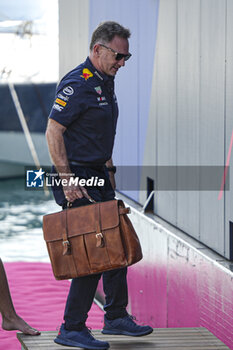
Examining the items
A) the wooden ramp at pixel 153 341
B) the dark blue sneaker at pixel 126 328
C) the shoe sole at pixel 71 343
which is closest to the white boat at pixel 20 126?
the wooden ramp at pixel 153 341

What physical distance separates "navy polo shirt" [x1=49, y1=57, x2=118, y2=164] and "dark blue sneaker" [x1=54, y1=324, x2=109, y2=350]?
0.85m

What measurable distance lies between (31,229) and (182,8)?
7607 millimetres

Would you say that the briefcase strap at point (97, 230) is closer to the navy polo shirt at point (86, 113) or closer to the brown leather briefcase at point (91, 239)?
the brown leather briefcase at point (91, 239)

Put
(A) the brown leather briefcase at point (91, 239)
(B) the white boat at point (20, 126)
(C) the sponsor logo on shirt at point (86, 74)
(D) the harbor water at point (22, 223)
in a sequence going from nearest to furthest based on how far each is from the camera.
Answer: (A) the brown leather briefcase at point (91, 239), (C) the sponsor logo on shirt at point (86, 74), (D) the harbor water at point (22, 223), (B) the white boat at point (20, 126)

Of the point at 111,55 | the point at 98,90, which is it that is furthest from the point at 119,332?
the point at 111,55

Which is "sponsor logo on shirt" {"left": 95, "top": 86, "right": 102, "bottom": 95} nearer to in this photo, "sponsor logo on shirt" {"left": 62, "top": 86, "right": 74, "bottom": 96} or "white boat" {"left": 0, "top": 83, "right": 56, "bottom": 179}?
"sponsor logo on shirt" {"left": 62, "top": 86, "right": 74, "bottom": 96}

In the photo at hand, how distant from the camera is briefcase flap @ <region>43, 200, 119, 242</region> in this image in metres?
3.36

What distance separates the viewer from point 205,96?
15.4ft

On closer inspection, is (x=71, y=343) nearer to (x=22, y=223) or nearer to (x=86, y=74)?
(x=86, y=74)

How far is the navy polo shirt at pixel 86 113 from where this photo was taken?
3.38 m

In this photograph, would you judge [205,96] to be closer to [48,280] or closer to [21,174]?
[48,280]

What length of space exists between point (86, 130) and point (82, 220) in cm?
44

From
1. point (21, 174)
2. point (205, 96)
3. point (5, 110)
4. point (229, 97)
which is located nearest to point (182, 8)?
point (205, 96)

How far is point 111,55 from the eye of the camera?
11.2ft
